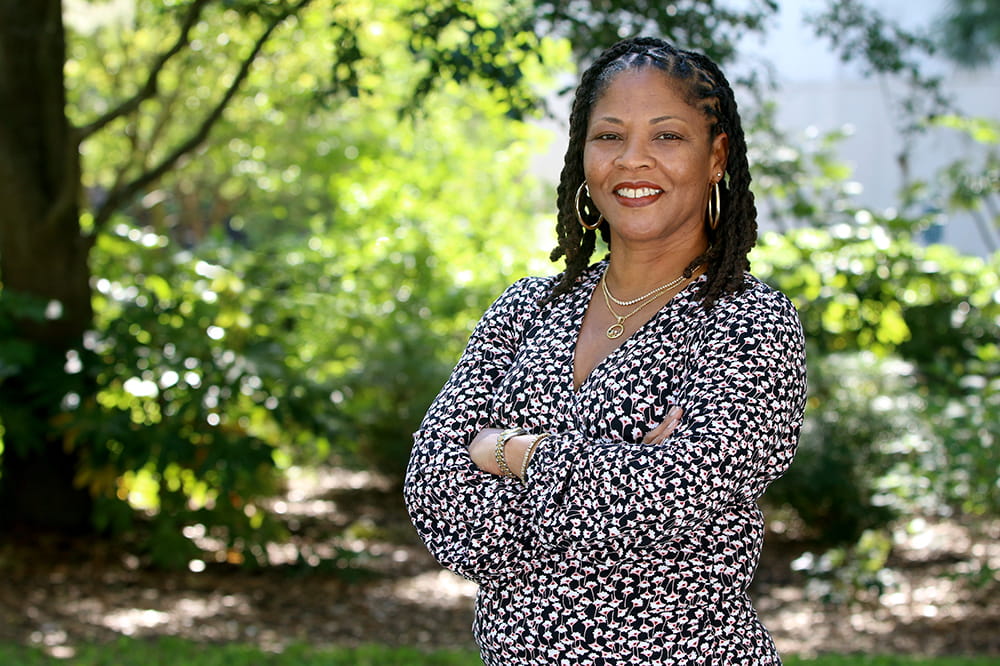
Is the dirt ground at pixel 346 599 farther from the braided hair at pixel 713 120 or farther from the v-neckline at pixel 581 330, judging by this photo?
the braided hair at pixel 713 120

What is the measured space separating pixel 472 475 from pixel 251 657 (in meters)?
3.87

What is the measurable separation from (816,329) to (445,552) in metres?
6.68

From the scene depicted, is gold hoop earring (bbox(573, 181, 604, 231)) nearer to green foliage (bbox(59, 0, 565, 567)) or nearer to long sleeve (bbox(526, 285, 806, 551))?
long sleeve (bbox(526, 285, 806, 551))

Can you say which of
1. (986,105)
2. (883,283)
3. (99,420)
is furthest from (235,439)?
(986,105)

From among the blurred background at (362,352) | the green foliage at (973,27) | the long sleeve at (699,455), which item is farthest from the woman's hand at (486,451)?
the green foliage at (973,27)

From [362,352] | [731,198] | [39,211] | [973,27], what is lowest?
[731,198]

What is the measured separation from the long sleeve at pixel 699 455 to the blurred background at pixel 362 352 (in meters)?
3.09

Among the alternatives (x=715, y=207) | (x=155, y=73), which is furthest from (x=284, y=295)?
(x=715, y=207)

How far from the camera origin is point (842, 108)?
78.3ft

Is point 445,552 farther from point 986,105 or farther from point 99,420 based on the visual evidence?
point 986,105

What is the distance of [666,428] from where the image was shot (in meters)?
2.16

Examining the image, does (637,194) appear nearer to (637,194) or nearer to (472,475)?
(637,194)

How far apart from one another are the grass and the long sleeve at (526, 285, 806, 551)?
12.1 feet

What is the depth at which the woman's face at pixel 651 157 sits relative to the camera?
234cm
